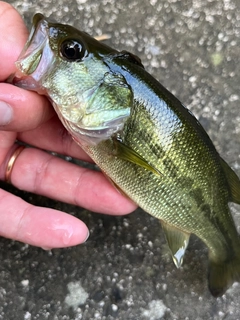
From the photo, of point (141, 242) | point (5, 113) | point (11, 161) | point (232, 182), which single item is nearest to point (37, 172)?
point (11, 161)

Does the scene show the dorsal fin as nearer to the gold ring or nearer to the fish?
the fish

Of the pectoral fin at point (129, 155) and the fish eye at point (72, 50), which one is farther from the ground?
the fish eye at point (72, 50)

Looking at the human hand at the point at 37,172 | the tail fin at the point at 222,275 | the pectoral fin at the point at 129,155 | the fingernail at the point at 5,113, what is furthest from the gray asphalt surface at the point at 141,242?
the fingernail at the point at 5,113

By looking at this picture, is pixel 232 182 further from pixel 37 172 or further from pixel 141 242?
pixel 37 172

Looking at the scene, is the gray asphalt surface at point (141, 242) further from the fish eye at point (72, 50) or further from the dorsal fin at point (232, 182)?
the fish eye at point (72, 50)

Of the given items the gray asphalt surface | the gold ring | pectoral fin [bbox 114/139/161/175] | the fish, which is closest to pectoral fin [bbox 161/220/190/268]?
the fish

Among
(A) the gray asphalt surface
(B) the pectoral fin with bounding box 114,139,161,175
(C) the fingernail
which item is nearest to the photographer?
(C) the fingernail
